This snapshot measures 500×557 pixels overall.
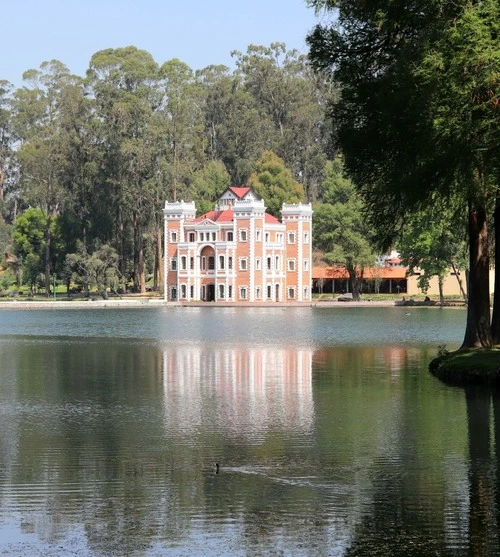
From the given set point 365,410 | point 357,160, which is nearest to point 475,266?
point 357,160

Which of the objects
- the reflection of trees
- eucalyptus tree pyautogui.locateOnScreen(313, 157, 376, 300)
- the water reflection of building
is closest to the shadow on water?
the reflection of trees

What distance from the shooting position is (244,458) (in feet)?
67.9

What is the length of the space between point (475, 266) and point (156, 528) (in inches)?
848

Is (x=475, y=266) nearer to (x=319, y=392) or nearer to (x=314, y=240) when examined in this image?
(x=319, y=392)

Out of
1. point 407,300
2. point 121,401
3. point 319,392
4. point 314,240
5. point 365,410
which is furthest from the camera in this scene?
point 314,240

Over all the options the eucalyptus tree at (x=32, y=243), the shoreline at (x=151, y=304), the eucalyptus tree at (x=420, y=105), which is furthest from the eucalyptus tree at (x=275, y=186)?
the eucalyptus tree at (x=420, y=105)

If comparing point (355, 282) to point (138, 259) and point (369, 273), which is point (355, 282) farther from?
point (138, 259)

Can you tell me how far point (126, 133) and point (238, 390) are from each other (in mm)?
80033

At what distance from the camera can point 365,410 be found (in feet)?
89.2

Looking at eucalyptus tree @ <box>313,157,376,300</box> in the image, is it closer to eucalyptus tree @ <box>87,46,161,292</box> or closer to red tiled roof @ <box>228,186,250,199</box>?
red tiled roof @ <box>228,186,250,199</box>

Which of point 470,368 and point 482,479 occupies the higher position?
point 470,368

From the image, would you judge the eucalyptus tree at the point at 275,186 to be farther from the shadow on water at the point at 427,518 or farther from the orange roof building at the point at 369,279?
the shadow on water at the point at 427,518

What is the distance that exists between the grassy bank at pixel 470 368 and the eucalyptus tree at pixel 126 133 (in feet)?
248

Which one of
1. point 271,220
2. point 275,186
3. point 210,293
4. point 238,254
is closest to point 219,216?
point 238,254
